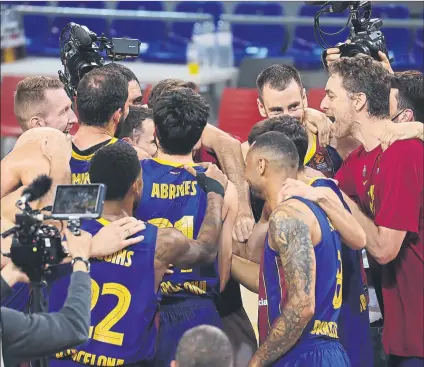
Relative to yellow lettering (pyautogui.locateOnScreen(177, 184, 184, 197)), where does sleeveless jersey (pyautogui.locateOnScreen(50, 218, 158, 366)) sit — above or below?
below

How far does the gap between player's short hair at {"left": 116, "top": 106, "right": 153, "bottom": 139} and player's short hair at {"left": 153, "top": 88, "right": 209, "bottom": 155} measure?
2.72 feet

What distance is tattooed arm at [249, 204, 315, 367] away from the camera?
13.8 feet

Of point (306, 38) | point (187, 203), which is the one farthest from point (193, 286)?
point (306, 38)

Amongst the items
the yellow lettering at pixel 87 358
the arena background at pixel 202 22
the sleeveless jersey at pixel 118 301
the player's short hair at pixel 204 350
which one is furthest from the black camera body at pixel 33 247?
the arena background at pixel 202 22

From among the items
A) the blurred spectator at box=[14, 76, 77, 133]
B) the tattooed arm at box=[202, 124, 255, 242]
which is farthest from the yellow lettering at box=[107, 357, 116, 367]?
the blurred spectator at box=[14, 76, 77, 133]

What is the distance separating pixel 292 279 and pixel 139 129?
175 cm

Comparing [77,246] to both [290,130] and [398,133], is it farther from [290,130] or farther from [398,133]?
[398,133]

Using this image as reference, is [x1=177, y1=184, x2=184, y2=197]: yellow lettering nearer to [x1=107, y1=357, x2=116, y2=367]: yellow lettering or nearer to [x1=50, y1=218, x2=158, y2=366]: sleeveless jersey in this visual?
[x1=50, y1=218, x2=158, y2=366]: sleeveless jersey

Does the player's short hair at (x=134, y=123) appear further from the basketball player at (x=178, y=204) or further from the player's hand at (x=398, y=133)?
the player's hand at (x=398, y=133)

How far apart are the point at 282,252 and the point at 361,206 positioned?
110cm

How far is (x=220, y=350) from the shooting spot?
363 cm

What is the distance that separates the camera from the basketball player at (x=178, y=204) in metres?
4.70

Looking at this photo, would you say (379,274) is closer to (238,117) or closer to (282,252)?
(282,252)

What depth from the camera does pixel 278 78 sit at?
6047mm
